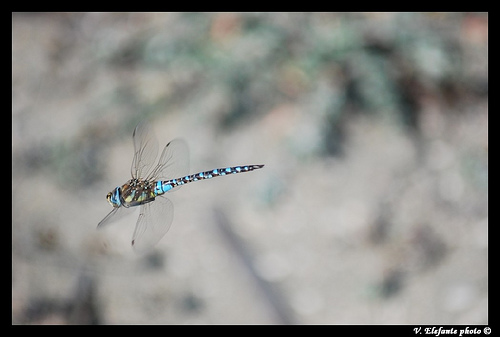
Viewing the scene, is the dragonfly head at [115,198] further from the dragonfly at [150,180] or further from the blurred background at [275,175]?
the blurred background at [275,175]

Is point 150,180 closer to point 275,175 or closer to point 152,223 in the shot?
point 152,223

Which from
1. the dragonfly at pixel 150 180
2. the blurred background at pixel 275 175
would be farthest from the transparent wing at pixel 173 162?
the blurred background at pixel 275 175

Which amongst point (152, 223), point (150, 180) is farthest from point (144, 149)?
point (152, 223)

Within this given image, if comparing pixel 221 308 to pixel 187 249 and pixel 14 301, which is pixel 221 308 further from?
pixel 14 301

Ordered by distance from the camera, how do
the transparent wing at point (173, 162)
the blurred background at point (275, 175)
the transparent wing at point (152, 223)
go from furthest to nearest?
the blurred background at point (275, 175) → the transparent wing at point (173, 162) → the transparent wing at point (152, 223)

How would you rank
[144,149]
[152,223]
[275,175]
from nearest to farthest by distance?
[152,223]
[144,149]
[275,175]

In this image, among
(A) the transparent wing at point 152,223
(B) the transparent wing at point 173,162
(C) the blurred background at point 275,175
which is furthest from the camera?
(C) the blurred background at point 275,175
